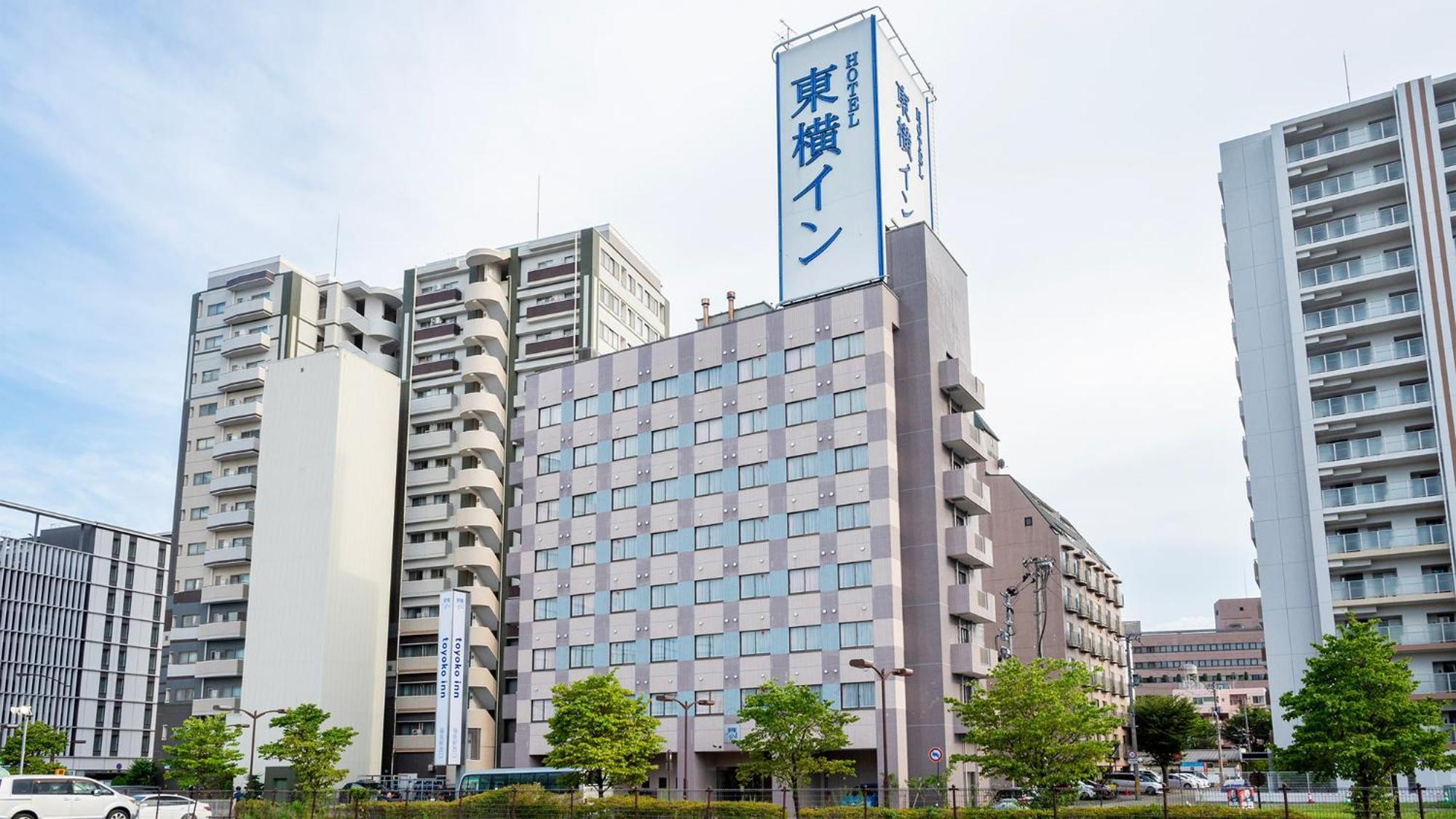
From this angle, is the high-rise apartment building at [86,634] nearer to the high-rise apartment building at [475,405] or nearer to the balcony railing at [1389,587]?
the high-rise apartment building at [475,405]

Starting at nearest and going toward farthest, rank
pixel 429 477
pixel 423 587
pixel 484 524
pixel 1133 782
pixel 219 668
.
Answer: pixel 1133 782 < pixel 484 524 < pixel 219 668 < pixel 423 587 < pixel 429 477

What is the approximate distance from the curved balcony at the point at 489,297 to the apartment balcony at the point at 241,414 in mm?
21614

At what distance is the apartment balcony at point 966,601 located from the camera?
2736 inches

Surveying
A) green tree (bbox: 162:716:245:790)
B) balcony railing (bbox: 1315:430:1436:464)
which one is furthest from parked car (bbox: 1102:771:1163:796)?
green tree (bbox: 162:716:245:790)

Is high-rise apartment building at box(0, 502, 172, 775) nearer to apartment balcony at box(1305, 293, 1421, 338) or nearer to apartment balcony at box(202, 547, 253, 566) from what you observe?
apartment balcony at box(202, 547, 253, 566)

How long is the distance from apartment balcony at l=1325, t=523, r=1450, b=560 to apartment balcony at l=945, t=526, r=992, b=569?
75.8 ft

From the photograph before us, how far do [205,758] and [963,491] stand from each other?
52.7m

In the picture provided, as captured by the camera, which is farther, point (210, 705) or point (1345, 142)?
point (210, 705)

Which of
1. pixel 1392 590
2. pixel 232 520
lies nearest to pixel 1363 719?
pixel 1392 590

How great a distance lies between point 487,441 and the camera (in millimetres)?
104438

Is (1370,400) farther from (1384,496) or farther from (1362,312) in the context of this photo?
(1384,496)

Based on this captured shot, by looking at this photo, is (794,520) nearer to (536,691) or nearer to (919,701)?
(919,701)

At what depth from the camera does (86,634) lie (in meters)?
140

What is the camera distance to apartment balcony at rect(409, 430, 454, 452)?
108 m
